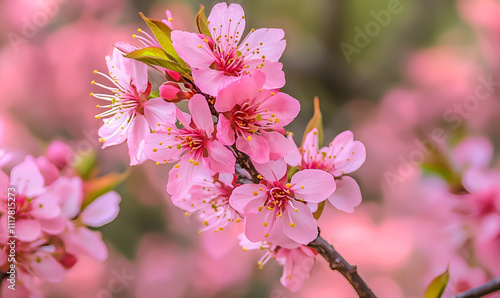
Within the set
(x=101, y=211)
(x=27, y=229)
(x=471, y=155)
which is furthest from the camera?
(x=471, y=155)

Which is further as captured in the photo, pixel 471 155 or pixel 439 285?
pixel 471 155

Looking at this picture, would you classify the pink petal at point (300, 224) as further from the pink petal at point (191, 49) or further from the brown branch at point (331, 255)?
the pink petal at point (191, 49)

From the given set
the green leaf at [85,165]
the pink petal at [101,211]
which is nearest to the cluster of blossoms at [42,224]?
the pink petal at [101,211]

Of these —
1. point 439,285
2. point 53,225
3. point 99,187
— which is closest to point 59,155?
point 99,187

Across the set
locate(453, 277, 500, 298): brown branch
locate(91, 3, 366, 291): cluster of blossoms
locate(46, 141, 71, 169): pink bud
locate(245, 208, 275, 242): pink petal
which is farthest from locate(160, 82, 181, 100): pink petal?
locate(46, 141, 71, 169): pink bud

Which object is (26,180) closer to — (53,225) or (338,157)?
(53,225)

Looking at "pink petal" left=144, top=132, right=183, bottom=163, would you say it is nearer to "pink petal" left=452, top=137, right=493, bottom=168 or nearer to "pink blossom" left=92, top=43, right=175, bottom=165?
"pink blossom" left=92, top=43, right=175, bottom=165
